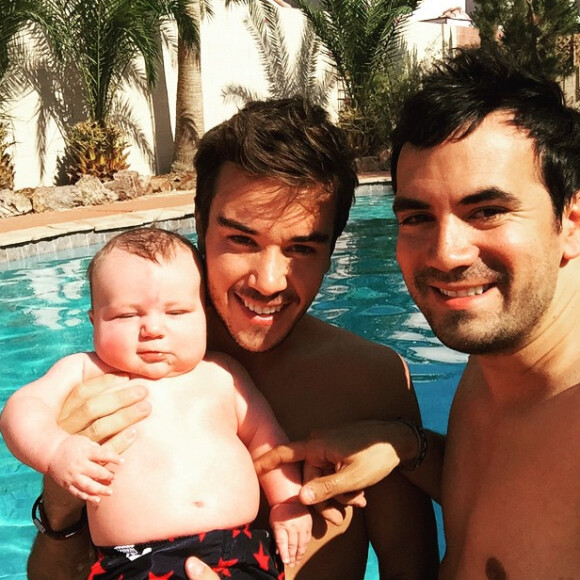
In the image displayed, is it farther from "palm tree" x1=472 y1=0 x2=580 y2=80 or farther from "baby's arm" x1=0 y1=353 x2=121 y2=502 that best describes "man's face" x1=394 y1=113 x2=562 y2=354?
"palm tree" x1=472 y1=0 x2=580 y2=80

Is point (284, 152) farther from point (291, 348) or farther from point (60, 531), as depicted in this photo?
point (60, 531)

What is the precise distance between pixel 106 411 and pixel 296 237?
74 cm

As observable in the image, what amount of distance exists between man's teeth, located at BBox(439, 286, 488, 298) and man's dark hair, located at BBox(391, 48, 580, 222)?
0.26 meters

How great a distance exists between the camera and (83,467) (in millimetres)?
1944

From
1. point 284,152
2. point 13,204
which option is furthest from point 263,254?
point 13,204

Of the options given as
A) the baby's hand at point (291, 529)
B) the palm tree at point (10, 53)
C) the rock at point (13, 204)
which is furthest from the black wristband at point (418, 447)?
the palm tree at point (10, 53)

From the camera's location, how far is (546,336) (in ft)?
6.01

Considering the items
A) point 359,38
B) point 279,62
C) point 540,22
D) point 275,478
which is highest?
point 540,22

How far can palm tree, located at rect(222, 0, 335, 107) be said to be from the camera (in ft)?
61.2

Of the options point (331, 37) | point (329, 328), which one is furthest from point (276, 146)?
point (331, 37)

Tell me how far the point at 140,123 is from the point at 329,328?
14445 mm

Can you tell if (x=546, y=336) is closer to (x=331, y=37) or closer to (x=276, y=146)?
(x=276, y=146)

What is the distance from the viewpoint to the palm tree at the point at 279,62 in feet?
61.2

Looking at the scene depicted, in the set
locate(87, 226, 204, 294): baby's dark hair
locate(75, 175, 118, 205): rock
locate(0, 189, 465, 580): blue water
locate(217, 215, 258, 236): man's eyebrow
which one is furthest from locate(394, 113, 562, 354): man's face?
locate(75, 175, 118, 205): rock
